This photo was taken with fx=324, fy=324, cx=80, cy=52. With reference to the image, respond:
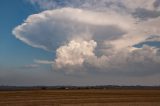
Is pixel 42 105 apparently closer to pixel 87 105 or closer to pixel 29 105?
pixel 29 105

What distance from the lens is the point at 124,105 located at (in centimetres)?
4575

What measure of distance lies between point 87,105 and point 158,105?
33.2ft

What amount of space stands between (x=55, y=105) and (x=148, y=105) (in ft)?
43.2

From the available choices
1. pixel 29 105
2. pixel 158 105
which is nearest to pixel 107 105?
pixel 158 105

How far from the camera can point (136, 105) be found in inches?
1802

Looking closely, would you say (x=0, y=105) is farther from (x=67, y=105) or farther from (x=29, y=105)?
(x=67, y=105)

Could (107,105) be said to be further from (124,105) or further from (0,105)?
(0,105)

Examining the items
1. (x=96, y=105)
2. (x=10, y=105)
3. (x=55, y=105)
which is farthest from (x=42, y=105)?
(x=96, y=105)

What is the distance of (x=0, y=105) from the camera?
150 ft

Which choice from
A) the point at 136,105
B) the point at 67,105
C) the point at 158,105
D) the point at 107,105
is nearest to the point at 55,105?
the point at 67,105

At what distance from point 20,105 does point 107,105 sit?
12273 mm

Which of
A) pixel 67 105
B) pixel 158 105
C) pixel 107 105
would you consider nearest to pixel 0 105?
pixel 67 105

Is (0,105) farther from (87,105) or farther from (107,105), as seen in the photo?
(107,105)

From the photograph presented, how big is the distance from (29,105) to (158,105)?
18277mm
